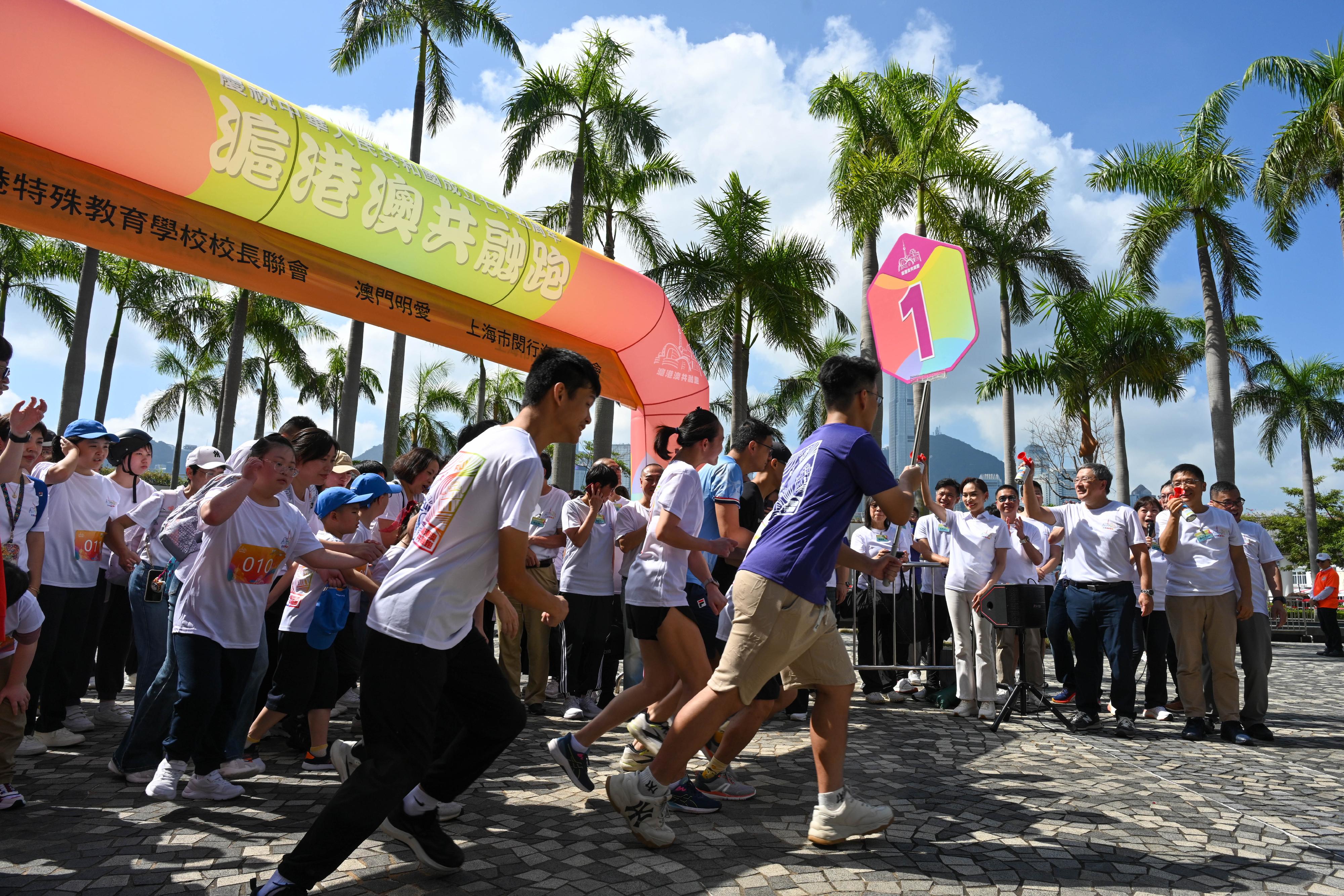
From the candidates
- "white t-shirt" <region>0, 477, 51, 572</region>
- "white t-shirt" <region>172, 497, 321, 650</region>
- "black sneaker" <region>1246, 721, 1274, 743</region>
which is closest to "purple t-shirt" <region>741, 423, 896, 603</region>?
"white t-shirt" <region>172, 497, 321, 650</region>

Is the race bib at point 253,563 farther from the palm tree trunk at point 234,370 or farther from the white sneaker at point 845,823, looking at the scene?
the palm tree trunk at point 234,370

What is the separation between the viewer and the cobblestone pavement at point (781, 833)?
324 centimetres

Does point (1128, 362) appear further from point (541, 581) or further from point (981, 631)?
point (541, 581)

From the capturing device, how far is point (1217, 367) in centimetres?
1912

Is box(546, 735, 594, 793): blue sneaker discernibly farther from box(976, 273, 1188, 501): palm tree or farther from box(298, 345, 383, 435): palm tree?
box(298, 345, 383, 435): palm tree

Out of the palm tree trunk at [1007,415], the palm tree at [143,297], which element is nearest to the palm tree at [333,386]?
the palm tree at [143,297]

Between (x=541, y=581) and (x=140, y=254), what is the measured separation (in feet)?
13.5

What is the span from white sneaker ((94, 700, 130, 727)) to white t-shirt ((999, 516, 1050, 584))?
23.1 feet

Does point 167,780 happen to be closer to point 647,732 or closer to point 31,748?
point 31,748

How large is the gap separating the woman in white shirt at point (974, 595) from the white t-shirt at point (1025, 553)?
0.52 ft

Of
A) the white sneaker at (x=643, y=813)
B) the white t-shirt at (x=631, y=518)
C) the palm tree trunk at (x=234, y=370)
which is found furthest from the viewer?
the palm tree trunk at (x=234, y=370)

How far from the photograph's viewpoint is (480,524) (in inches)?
117

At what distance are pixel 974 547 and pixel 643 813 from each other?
16.3 feet

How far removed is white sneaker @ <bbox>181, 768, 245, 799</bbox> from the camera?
165 inches
